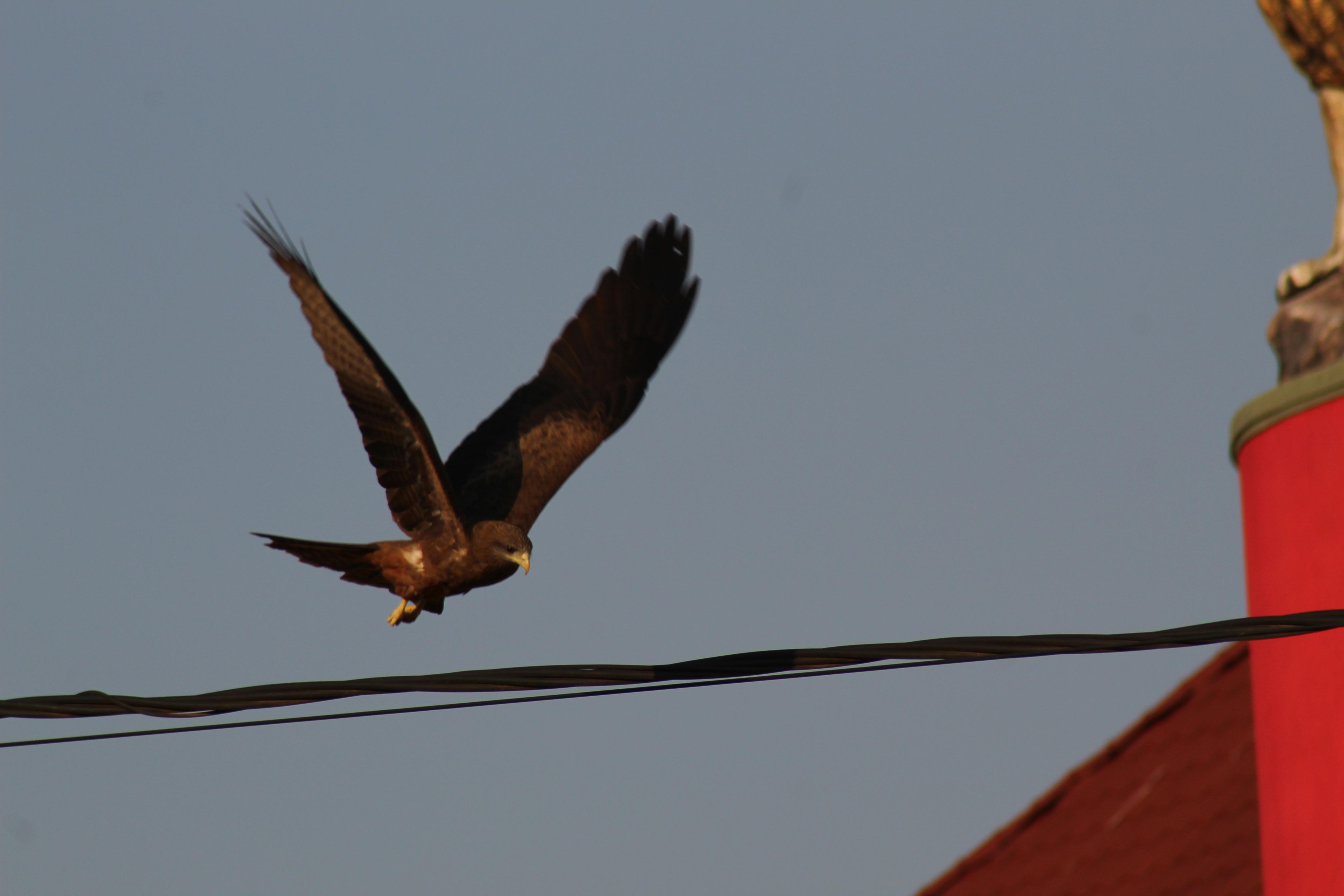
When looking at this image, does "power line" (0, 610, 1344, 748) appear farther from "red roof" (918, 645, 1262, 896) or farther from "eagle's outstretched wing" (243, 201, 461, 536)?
"red roof" (918, 645, 1262, 896)

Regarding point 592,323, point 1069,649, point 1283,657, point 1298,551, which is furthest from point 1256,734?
point 1069,649

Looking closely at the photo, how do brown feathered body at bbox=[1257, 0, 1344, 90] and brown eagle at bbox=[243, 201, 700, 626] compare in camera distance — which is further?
brown feathered body at bbox=[1257, 0, 1344, 90]

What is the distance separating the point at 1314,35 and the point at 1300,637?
10.1 feet

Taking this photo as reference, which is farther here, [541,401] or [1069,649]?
[541,401]

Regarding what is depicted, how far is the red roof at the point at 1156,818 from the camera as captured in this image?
456 inches

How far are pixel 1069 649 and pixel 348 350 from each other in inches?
110

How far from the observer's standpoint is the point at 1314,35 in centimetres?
907

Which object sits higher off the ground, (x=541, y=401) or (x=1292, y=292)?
(x=1292, y=292)

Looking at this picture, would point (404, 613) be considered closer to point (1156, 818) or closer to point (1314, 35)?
point (1314, 35)

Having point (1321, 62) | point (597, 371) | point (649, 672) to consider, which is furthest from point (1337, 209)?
point (649, 672)

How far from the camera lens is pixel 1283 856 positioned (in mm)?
8398

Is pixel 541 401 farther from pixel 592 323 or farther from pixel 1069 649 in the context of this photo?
pixel 1069 649

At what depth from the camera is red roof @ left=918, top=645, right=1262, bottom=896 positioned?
456 inches

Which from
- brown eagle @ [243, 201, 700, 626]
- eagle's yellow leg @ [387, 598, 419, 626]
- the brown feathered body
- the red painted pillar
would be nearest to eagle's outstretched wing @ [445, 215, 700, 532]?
brown eagle @ [243, 201, 700, 626]
